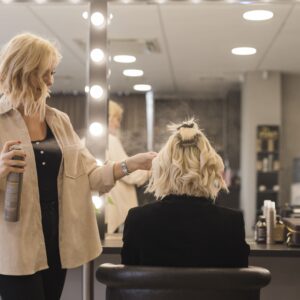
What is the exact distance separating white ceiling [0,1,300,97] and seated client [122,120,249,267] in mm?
1063

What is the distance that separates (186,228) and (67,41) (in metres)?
1.70

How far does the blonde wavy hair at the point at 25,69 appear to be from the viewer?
1.47 m

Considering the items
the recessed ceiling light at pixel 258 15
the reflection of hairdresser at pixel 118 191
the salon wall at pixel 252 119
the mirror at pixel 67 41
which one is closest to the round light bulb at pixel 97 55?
the mirror at pixel 67 41

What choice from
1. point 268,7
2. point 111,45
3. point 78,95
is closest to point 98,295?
point 78,95

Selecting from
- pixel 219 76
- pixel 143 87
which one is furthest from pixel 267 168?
pixel 143 87

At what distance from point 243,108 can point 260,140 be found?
0.41 m

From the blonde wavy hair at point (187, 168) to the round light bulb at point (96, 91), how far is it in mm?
813

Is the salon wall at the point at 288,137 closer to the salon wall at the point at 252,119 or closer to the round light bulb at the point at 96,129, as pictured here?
the salon wall at the point at 252,119

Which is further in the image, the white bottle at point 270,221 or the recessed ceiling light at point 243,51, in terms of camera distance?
the recessed ceiling light at point 243,51

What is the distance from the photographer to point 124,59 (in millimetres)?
2854

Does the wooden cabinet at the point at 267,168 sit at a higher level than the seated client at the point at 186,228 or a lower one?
higher

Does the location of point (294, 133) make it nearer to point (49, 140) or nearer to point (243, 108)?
point (243, 108)

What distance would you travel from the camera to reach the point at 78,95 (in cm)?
263

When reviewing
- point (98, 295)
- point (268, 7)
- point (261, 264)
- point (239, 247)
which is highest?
point (268, 7)
